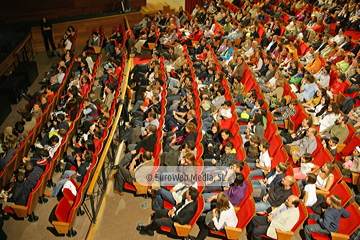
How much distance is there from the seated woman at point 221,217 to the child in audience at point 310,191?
748mm

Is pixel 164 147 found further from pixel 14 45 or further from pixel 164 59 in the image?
pixel 14 45

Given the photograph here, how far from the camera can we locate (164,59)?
21.7 ft

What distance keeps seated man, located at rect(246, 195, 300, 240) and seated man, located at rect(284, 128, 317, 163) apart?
1.00m

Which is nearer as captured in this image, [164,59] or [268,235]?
[268,235]

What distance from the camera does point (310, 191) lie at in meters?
3.01

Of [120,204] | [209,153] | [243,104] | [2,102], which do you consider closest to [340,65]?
[243,104]

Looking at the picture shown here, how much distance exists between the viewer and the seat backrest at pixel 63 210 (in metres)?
3.01

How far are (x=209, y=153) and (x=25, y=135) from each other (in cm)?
266

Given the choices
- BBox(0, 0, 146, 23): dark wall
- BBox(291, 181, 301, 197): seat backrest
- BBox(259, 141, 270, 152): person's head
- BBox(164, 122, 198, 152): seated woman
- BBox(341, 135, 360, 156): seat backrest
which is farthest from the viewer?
BBox(0, 0, 146, 23): dark wall

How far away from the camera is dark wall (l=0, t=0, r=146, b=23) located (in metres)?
8.57

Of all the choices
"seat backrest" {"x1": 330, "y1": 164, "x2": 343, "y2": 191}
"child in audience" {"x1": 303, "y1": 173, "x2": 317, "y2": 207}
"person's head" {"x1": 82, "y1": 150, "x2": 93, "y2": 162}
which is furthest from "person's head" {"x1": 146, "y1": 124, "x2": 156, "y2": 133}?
"seat backrest" {"x1": 330, "y1": 164, "x2": 343, "y2": 191}

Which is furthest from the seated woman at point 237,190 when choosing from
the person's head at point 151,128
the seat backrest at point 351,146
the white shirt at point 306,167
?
the seat backrest at point 351,146

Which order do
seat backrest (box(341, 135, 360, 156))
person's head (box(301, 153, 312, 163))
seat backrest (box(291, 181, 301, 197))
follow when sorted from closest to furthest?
seat backrest (box(291, 181, 301, 197)) < person's head (box(301, 153, 312, 163)) < seat backrest (box(341, 135, 360, 156))

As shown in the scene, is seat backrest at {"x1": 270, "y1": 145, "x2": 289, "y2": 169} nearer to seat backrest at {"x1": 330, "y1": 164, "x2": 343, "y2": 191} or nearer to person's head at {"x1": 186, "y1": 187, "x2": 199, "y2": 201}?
seat backrest at {"x1": 330, "y1": 164, "x2": 343, "y2": 191}
